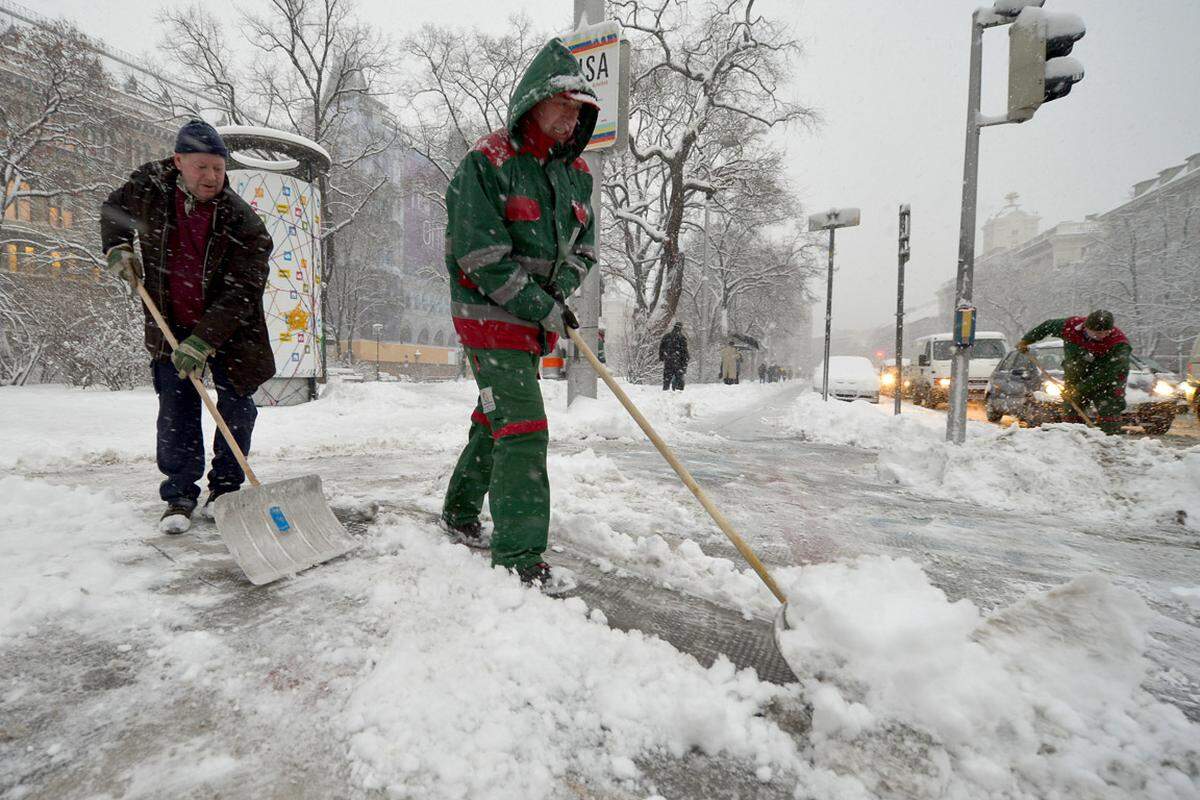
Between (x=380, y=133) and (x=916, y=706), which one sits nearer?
(x=916, y=706)

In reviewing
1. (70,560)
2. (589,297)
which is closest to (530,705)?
(70,560)

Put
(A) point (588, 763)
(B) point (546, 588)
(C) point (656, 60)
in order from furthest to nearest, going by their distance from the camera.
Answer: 1. (C) point (656, 60)
2. (B) point (546, 588)
3. (A) point (588, 763)

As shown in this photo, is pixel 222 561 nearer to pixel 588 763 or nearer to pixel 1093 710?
pixel 588 763

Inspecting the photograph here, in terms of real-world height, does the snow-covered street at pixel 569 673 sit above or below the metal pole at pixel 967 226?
below

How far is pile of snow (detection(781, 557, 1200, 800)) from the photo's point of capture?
1.25m

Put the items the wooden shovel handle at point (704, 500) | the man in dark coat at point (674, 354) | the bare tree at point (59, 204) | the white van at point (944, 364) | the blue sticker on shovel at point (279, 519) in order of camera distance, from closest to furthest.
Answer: the wooden shovel handle at point (704, 500)
the blue sticker on shovel at point (279, 519)
the bare tree at point (59, 204)
the man in dark coat at point (674, 354)
the white van at point (944, 364)

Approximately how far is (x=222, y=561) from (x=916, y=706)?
2.44 m

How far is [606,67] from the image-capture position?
6.70 meters

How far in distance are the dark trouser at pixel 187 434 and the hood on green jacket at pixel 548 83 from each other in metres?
1.92

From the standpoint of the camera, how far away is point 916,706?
1.36 meters

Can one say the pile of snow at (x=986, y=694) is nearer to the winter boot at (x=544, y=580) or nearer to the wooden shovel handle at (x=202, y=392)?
the winter boot at (x=544, y=580)

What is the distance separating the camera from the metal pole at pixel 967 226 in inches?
235

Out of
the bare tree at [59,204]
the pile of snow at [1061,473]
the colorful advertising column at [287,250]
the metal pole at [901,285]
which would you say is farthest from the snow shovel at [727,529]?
the bare tree at [59,204]

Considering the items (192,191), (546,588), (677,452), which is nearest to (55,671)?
(546,588)
